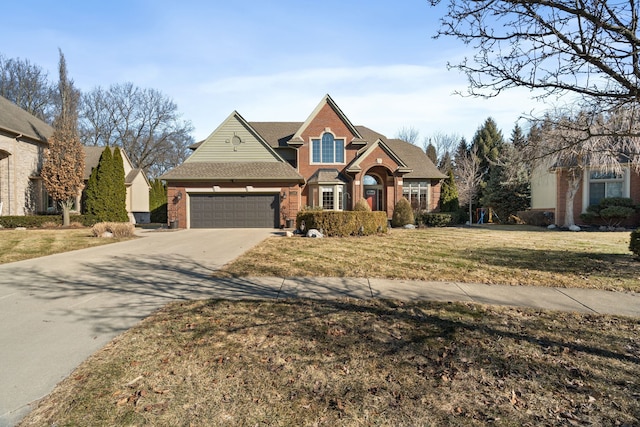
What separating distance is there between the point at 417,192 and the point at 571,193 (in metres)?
9.65

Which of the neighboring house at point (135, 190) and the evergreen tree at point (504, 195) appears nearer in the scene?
the neighboring house at point (135, 190)

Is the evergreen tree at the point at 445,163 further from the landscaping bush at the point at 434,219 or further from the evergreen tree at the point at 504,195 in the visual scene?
the landscaping bush at the point at 434,219

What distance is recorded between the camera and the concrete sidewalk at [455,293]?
18.7ft

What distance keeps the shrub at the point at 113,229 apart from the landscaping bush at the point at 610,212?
2617cm

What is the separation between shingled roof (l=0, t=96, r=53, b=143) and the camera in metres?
21.4

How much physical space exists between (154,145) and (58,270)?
1655 inches

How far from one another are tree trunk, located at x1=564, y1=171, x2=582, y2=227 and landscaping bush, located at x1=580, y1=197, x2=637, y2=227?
2.19 ft

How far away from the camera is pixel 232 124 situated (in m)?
23.1

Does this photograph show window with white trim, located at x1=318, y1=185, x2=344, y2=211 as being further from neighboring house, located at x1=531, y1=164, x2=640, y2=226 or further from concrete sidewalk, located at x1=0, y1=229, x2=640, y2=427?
concrete sidewalk, located at x1=0, y1=229, x2=640, y2=427

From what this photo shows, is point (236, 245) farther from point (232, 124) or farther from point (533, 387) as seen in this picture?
point (232, 124)

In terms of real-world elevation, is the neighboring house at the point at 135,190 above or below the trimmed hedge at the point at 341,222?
above

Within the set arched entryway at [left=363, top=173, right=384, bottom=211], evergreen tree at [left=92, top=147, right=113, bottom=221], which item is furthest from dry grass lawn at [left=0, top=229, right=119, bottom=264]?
arched entryway at [left=363, top=173, right=384, bottom=211]

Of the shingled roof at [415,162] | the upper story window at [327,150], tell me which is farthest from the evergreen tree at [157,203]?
the shingled roof at [415,162]

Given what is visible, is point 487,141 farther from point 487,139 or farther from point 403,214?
point 403,214
